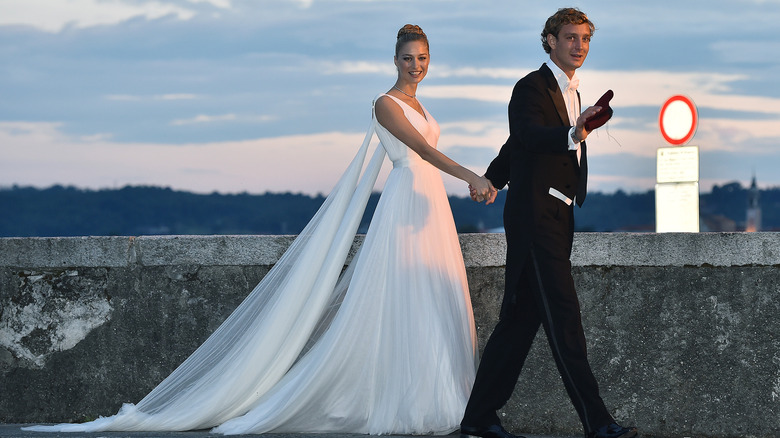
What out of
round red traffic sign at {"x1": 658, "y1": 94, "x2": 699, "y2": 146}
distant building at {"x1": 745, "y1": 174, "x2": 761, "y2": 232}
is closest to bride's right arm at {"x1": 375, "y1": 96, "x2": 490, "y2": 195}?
round red traffic sign at {"x1": 658, "y1": 94, "x2": 699, "y2": 146}

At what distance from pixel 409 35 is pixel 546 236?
146 cm

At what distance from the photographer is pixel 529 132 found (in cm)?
432

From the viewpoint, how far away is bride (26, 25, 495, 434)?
499 cm

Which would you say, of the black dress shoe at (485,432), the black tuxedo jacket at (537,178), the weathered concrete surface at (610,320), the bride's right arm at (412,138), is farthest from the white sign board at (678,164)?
the black dress shoe at (485,432)

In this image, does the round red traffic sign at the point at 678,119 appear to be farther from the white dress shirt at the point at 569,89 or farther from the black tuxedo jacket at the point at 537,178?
the black tuxedo jacket at the point at 537,178

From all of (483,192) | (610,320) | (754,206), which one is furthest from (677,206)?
(754,206)

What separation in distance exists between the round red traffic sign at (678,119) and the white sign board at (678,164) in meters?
0.19

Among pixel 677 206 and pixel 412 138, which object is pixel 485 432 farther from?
pixel 677 206

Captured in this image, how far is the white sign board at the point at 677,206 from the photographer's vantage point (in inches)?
551

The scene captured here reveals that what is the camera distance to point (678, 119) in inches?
552

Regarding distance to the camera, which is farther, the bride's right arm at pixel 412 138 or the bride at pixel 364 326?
the bride at pixel 364 326

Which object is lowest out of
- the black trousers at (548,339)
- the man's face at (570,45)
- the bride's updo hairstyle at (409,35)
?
the black trousers at (548,339)

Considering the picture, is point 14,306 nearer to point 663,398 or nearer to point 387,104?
point 387,104

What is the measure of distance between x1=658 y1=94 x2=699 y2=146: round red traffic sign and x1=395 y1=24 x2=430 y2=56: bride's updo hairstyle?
9665 mm
